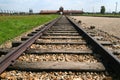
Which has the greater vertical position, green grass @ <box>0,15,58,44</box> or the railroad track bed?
the railroad track bed

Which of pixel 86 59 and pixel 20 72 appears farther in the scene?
pixel 86 59

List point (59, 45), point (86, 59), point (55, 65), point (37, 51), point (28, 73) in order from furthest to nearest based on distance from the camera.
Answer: point (59, 45), point (37, 51), point (86, 59), point (55, 65), point (28, 73)

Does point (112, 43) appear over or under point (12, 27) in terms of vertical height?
over

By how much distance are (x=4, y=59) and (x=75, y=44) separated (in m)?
3.05

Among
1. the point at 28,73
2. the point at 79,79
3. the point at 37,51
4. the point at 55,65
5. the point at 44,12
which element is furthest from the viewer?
the point at 44,12

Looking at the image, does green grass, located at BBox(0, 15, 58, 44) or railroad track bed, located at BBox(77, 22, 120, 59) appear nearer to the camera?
railroad track bed, located at BBox(77, 22, 120, 59)

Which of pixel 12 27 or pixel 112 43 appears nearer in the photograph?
pixel 112 43

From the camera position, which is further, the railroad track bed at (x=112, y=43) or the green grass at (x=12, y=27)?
the green grass at (x=12, y=27)

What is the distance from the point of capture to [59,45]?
647cm

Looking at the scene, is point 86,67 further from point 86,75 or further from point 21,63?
point 21,63

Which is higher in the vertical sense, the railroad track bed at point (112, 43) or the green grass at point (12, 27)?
the railroad track bed at point (112, 43)

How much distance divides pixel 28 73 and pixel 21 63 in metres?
0.46

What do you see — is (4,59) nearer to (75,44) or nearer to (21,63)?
(21,63)

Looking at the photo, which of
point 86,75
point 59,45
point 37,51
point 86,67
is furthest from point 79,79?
point 59,45
